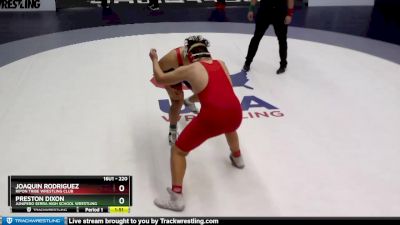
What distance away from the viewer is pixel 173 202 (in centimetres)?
284

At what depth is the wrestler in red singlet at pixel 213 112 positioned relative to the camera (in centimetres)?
273

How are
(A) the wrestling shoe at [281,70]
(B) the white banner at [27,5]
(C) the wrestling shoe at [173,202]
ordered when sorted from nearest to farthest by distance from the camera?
(C) the wrestling shoe at [173,202], (A) the wrestling shoe at [281,70], (B) the white banner at [27,5]

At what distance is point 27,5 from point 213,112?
7.80 m

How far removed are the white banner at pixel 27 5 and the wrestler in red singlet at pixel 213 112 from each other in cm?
741

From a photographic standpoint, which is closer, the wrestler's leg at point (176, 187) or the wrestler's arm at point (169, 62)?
the wrestler's leg at point (176, 187)

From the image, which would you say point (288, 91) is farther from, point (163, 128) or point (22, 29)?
point (22, 29)

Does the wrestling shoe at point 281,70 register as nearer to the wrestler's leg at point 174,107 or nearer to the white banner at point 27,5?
the wrestler's leg at point 174,107

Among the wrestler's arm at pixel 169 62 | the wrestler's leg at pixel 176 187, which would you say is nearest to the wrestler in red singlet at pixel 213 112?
the wrestler's leg at pixel 176 187

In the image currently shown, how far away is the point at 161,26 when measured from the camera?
7.86 m

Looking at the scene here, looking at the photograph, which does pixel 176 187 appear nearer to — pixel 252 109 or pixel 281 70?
pixel 252 109

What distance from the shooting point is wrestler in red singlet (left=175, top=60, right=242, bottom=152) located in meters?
2.73
